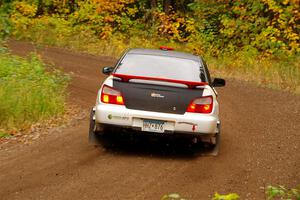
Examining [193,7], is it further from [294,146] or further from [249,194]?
[249,194]

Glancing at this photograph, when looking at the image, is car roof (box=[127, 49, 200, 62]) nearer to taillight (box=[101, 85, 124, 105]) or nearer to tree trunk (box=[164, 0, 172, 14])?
taillight (box=[101, 85, 124, 105])

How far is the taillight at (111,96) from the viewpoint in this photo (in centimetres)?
929

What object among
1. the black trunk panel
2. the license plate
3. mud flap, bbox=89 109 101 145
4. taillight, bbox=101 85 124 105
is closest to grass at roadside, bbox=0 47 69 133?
mud flap, bbox=89 109 101 145

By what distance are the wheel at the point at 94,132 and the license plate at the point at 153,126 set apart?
747 mm

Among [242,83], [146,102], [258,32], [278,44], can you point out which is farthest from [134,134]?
[258,32]

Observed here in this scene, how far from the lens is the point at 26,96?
479 inches

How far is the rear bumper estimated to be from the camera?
30.1 ft

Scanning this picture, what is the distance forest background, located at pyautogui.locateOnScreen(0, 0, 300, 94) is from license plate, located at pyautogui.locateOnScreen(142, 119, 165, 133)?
11558 millimetres

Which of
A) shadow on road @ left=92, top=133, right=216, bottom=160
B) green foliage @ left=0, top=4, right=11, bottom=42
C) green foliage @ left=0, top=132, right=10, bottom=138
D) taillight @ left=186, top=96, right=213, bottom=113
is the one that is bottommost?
green foliage @ left=0, top=4, right=11, bottom=42

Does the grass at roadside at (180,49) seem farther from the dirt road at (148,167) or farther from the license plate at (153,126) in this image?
the license plate at (153,126)

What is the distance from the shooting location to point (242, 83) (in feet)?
67.6

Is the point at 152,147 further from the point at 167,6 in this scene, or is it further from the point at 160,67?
the point at 167,6

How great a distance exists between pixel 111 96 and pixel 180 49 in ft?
61.3

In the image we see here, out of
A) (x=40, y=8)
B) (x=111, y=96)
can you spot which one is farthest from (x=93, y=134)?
(x=40, y=8)
